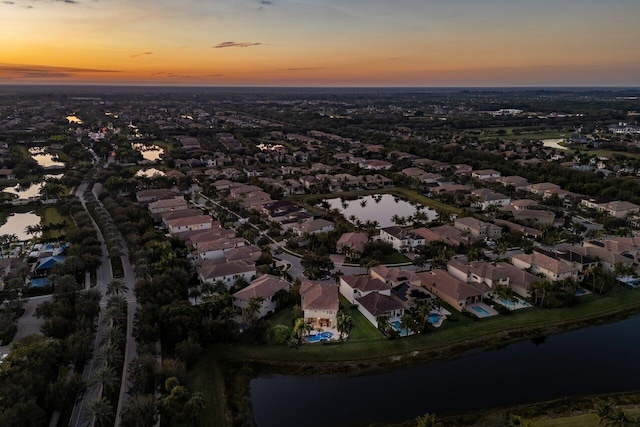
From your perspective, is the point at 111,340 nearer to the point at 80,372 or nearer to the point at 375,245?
the point at 80,372

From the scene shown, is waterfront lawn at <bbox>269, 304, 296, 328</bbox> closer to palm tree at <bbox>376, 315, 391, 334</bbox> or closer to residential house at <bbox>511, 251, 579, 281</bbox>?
palm tree at <bbox>376, 315, 391, 334</bbox>

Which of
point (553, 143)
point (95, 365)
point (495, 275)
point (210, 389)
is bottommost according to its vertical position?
point (210, 389)

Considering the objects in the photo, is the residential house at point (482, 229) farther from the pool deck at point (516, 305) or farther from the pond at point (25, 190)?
the pond at point (25, 190)

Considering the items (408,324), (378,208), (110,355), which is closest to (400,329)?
(408,324)

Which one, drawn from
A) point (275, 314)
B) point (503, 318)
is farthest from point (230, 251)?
point (503, 318)

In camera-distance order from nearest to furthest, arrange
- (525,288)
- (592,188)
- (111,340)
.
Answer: (111,340)
(525,288)
(592,188)

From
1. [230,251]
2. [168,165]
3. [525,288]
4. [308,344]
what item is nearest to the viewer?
[308,344]

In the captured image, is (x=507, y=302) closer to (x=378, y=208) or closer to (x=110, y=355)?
(x=110, y=355)
